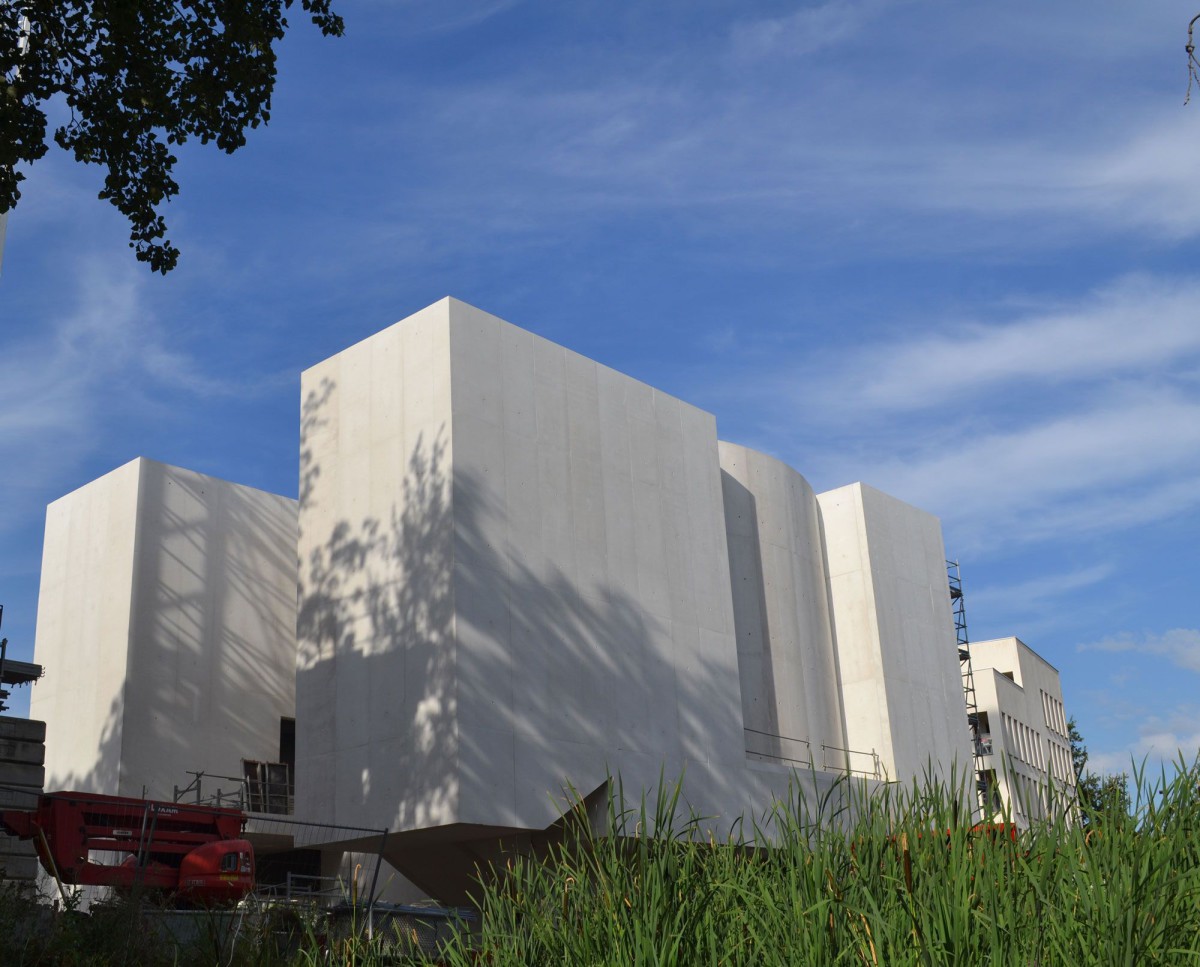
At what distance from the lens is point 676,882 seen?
7680 mm

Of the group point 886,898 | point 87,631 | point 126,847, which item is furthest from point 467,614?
point 886,898

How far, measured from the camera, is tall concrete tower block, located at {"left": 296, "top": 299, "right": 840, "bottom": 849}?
26.3 metres

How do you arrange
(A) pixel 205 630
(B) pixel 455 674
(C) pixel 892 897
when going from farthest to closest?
(A) pixel 205 630, (B) pixel 455 674, (C) pixel 892 897

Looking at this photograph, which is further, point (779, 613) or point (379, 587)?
point (779, 613)

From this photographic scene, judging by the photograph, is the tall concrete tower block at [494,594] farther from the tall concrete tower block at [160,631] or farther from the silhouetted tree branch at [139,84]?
the silhouetted tree branch at [139,84]

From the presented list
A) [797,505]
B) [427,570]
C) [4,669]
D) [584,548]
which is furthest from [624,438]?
[4,669]

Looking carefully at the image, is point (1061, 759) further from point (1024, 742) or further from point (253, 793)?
point (253, 793)

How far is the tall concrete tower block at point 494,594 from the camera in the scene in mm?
26281

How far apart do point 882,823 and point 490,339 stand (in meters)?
22.1

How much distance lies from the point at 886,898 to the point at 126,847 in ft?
38.0

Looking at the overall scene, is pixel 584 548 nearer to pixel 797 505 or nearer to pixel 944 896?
pixel 797 505

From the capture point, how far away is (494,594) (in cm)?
2695

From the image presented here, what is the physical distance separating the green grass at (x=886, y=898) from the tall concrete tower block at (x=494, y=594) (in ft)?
57.5

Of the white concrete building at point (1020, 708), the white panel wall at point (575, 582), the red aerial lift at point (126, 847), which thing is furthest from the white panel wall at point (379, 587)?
the white concrete building at point (1020, 708)
